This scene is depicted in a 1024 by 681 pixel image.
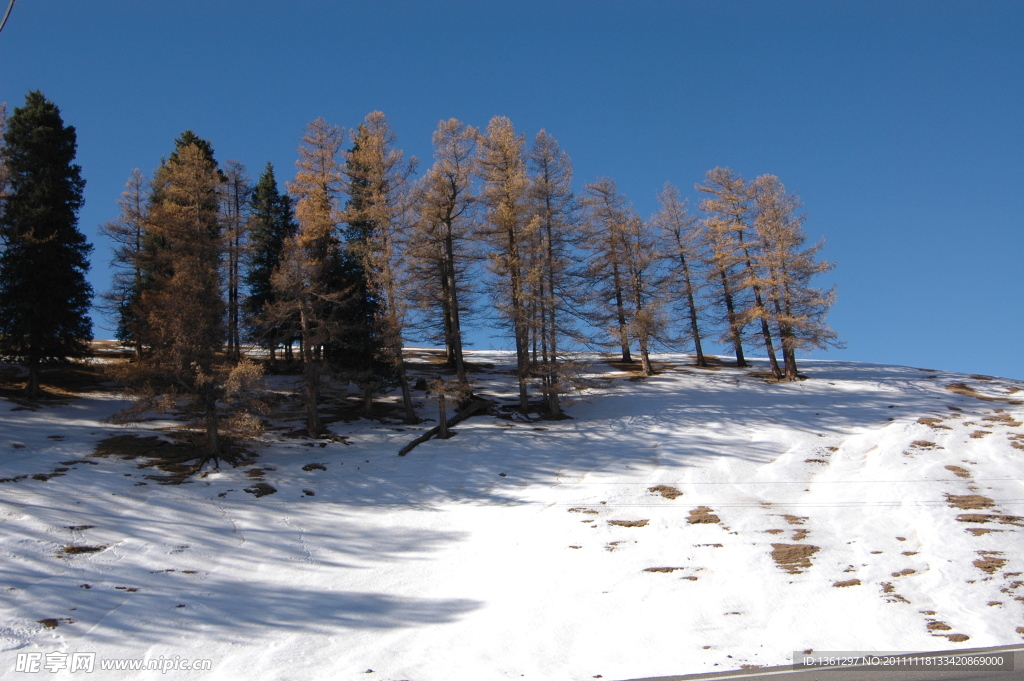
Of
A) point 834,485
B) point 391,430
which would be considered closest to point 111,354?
point 391,430

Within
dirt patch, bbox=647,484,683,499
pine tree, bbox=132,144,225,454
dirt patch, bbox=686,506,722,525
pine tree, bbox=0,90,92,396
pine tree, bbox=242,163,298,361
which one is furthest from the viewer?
pine tree, bbox=242,163,298,361

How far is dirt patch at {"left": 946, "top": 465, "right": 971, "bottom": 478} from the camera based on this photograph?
1745cm

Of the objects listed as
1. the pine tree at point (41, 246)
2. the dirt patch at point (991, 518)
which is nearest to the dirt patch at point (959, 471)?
the dirt patch at point (991, 518)

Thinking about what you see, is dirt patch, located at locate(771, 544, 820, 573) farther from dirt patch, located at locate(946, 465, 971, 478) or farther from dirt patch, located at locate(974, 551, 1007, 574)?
dirt patch, located at locate(946, 465, 971, 478)

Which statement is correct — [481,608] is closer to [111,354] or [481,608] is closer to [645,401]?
[645,401]

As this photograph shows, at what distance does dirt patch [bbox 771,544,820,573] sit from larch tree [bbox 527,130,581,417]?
13020mm

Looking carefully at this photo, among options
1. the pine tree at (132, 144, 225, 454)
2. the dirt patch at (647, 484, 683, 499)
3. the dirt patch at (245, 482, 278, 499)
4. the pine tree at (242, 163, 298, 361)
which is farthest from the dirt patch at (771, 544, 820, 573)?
the pine tree at (242, 163, 298, 361)

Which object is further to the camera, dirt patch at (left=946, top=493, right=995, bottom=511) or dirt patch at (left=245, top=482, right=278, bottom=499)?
dirt patch at (left=245, top=482, right=278, bottom=499)

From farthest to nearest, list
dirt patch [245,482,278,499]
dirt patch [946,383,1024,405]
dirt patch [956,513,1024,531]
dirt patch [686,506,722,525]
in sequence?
dirt patch [946,383,1024,405], dirt patch [245,482,278,499], dirt patch [686,506,722,525], dirt patch [956,513,1024,531]

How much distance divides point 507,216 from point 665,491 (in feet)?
44.5

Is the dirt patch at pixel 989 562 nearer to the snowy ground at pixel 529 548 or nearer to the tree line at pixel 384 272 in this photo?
the snowy ground at pixel 529 548

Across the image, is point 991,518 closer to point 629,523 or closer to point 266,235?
point 629,523

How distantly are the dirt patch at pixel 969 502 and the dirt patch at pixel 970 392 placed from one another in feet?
49.3

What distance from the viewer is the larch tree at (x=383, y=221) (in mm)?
24219
